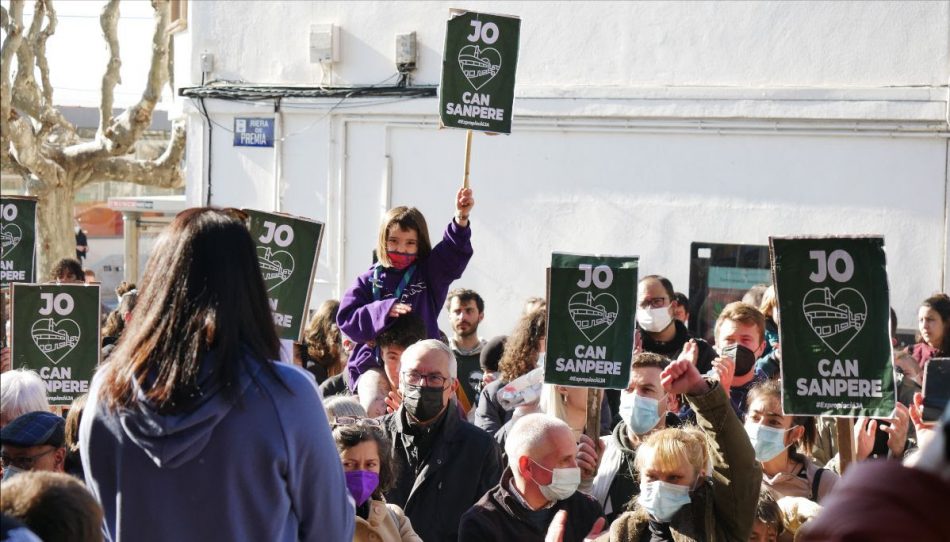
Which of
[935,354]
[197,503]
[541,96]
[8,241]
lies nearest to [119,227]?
[541,96]

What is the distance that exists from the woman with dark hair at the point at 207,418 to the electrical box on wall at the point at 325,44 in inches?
510

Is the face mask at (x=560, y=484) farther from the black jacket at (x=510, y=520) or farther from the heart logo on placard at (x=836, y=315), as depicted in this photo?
the heart logo on placard at (x=836, y=315)

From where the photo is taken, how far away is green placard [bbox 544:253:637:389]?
6.43 m

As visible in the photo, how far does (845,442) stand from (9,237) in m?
6.45

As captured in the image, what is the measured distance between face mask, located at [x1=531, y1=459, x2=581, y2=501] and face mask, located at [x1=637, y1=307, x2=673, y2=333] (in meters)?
3.51

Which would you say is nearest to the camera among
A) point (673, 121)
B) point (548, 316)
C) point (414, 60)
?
point (548, 316)

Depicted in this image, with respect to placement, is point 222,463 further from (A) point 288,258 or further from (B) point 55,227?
(B) point 55,227

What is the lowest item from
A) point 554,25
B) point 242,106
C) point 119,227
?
point 119,227

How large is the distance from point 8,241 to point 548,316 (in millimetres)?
4671

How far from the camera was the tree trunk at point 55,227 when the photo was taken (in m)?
21.5

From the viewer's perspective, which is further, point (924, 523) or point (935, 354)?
point (935, 354)

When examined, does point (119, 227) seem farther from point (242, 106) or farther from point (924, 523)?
point (924, 523)

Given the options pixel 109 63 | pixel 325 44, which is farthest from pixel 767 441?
pixel 109 63

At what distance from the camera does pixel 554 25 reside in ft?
48.2
